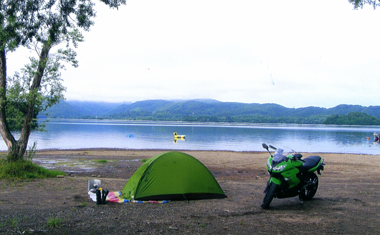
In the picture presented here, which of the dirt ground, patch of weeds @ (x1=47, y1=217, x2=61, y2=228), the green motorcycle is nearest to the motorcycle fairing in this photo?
the green motorcycle

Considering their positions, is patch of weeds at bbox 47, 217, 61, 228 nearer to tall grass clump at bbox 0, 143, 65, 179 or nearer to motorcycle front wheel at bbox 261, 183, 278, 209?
motorcycle front wheel at bbox 261, 183, 278, 209

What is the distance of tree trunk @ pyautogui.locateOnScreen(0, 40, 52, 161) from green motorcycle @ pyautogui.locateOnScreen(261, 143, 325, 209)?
29.5ft

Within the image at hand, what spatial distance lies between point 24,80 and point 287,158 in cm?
1055

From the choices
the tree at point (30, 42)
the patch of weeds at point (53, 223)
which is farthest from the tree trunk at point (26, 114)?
the patch of weeds at point (53, 223)

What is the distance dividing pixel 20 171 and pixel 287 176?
9301mm

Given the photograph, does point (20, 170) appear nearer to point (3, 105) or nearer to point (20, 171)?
point (20, 171)

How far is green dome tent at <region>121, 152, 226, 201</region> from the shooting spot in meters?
8.51

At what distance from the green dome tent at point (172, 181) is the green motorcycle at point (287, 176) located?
1853 millimetres

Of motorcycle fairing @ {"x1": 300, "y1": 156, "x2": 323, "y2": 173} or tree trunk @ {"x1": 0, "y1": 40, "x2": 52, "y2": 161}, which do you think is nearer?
motorcycle fairing @ {"x1": 300, "y1": 156, "x2": 323, "y2": 173}

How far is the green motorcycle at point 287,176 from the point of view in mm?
7539

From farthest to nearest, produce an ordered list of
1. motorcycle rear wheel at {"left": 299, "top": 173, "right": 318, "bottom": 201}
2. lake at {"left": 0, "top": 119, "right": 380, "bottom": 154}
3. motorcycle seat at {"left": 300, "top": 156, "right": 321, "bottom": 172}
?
lake at {"left": 0, "top": 119, "right": 380, "bottom": 154} < motorcycle rear wheel at {"left": 299, "top": 173, "right": 318, "bottom": 201} < motorcycle seat at {"left": 300, "top": 156, "right": 321, "bottom": 172}

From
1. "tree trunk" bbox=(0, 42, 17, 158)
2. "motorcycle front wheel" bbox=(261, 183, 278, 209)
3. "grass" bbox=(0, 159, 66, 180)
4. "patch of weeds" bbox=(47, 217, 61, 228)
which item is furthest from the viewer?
"tree trunk" bbox=(0, 42, 17, 158)

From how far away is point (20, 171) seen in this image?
1137cm

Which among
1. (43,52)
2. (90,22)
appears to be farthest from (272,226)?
(43,52)
